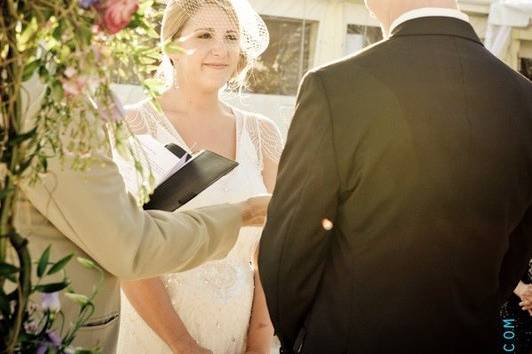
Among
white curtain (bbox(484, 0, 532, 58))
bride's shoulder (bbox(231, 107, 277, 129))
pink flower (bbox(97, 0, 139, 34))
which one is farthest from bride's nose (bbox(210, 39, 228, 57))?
white curtain (bbox(484, 0, 532, 58))

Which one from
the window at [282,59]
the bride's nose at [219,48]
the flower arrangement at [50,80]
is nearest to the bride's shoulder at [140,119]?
the bride's nose at [219,48]

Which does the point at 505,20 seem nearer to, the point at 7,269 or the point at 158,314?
the point at 158,314

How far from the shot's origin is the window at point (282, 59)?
15.9 metres

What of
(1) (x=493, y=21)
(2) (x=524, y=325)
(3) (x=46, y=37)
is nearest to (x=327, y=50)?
(1) (x=493, y=21)

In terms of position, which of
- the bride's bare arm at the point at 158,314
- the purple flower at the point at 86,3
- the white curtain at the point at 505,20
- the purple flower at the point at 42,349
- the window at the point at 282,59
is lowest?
the window at the point at 282,59

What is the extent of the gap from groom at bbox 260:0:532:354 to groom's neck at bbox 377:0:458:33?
0.01 meters

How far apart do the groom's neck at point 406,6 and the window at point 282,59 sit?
500 inches

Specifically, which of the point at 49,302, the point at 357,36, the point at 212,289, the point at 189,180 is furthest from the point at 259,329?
the point at 357,36

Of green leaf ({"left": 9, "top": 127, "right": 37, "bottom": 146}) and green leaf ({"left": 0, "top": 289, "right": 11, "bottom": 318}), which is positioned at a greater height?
green leaf ({"left": 9, "top": 127, "right": 37, "bottom": 146})

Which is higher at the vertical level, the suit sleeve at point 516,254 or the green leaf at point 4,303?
the green leaf at point 4,303

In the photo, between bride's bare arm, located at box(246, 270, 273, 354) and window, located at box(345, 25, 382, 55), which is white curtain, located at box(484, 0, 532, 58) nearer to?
window, located at box(345, 25, 382, 55)

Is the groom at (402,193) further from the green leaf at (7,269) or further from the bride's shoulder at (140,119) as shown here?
the bride's shoulder at (140,119)

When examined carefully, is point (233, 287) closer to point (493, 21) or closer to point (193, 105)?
point (193, 105)

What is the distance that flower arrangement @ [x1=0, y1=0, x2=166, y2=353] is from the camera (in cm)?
169
